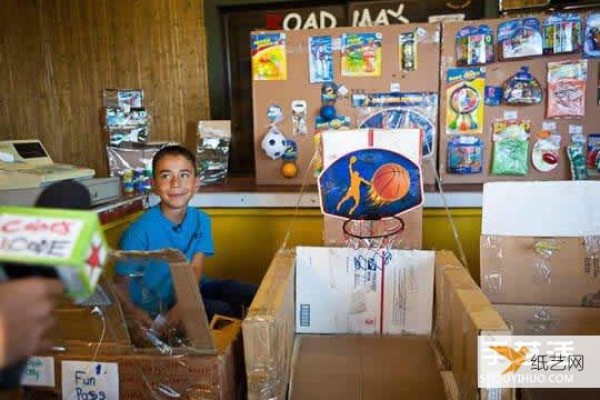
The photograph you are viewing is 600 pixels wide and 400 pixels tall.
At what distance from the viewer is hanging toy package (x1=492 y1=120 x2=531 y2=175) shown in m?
1.69

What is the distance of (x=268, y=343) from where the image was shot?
0.91 m

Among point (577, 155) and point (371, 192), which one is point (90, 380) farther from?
point (577, 155)

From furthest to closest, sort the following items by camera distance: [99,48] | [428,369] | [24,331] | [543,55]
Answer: [99,48] < [543,55] < [428,369] < [24,331]

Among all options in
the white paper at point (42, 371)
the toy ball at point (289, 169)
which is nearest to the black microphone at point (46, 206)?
the white paper at point (42, 371)

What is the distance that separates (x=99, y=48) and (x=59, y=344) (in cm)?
266

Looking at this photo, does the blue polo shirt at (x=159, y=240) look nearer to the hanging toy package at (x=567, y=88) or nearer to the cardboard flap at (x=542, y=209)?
the cardboard flap at (x=542, y=209)

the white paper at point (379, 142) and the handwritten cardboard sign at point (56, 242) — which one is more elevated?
the white paper at point (379, 142)

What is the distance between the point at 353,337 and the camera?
1.32 meters

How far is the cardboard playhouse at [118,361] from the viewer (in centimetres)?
92

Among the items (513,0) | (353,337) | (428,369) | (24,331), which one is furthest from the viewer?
(513,0)

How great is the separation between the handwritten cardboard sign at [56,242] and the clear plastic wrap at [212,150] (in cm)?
142

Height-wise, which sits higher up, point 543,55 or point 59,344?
point 543,55

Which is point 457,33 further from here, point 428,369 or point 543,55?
point 428,369

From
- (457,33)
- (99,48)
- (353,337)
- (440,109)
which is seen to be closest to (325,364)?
(353,337)
